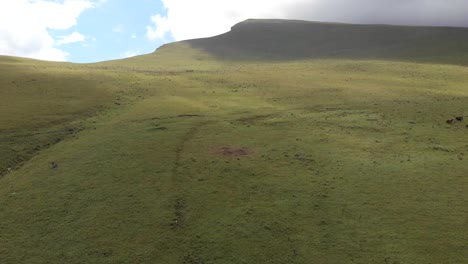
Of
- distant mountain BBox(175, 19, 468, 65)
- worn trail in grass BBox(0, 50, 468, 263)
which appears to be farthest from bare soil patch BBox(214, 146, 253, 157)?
distant mountain BBox(175, 19, 468, 65)

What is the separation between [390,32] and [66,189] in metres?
160

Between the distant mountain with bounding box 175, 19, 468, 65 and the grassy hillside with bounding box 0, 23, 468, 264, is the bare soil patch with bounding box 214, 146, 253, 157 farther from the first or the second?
the distant mountain with bounding box 175, 19, 468, 65

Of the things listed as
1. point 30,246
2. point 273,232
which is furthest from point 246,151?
point 30,246

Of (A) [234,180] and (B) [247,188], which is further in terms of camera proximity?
(A) [234,180]

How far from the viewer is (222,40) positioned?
183m

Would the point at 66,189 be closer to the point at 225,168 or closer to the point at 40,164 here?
the point at 40,164

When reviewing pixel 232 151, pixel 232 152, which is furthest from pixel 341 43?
pixel 232 152

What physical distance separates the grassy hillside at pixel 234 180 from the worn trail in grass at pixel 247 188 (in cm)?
11

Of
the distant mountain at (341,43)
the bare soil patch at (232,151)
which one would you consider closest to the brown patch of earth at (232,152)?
the bare soil patch at (232,151)

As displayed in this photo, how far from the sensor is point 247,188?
30.8 m

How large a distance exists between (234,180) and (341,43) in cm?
13937

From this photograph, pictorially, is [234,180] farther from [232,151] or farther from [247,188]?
[232,151]

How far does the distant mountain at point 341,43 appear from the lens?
124000mm

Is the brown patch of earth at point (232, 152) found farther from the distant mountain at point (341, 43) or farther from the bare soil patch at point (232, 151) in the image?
the distant mountain at point (341, 43)
